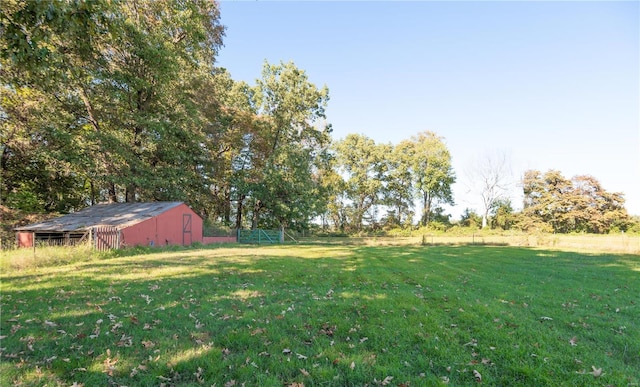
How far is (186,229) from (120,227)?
21.5ft

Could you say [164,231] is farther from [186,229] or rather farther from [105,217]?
[105,217]

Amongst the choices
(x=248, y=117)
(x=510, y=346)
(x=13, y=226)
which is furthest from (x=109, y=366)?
(x=248, y=117)

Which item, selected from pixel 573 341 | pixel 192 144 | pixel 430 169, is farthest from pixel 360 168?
pixel 573 341

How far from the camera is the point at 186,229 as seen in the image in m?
22.8

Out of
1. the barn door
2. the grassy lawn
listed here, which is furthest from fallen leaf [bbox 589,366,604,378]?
the barn door

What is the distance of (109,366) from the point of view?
3.33 m

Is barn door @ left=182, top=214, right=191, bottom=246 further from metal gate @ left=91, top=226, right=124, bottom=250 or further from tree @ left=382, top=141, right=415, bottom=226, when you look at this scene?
tree @ left=382, top=141, right=415, bottom=226

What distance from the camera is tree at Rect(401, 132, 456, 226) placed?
159ft

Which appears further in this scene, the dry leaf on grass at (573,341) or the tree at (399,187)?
the tree at (399,187)

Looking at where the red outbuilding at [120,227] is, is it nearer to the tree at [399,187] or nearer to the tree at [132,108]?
the tree at [132,108]

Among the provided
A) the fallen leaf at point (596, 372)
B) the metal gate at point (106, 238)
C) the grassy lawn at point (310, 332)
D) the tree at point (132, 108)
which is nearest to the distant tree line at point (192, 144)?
the tree at point (132, 108)

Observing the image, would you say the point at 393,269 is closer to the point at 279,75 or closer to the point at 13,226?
the point at 13,226

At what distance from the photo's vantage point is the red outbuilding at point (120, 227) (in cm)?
1490

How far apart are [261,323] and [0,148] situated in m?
24.3
